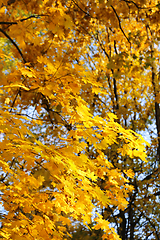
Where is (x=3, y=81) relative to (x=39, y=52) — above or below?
below

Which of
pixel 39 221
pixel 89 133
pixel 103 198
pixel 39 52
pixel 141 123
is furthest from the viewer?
pixel 141 123

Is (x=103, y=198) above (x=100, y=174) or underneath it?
underneath

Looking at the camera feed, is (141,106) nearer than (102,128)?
No

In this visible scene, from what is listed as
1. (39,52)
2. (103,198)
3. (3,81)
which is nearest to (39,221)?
(103,198)

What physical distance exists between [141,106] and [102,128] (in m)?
5.51

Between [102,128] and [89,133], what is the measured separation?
0.44ft

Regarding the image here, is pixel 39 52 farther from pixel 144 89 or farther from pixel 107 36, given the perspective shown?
pixel 144 89

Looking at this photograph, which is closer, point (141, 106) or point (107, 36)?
point (107, 36)

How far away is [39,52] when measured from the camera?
10.8ft

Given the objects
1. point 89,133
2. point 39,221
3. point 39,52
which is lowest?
point 39,221

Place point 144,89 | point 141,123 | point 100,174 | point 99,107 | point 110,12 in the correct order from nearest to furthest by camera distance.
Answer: point 100,174
point 110,12
point 141,123
point 99,107
point 144,89

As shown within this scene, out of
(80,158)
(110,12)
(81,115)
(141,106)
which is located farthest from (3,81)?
(141,106)

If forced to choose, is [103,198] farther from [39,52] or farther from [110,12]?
[110,12]

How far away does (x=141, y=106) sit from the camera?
7.12m
